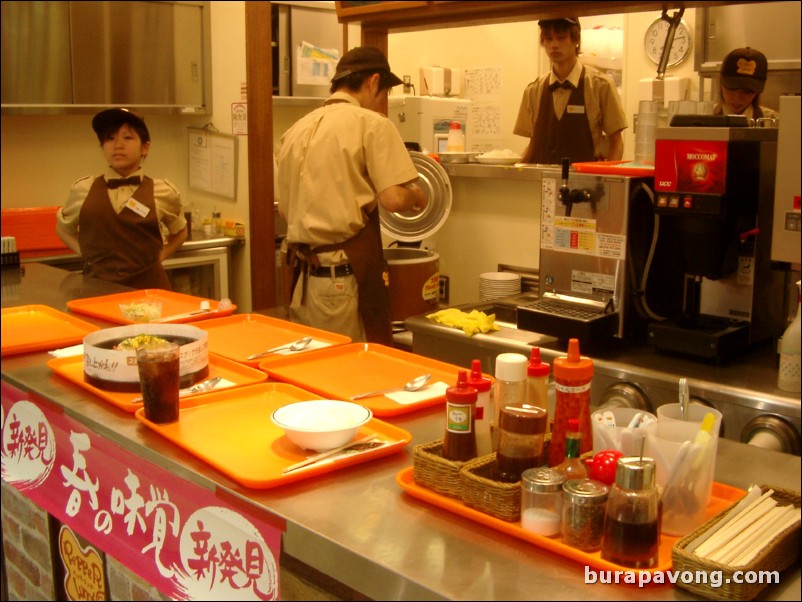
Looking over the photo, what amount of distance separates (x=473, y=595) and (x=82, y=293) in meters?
2.45

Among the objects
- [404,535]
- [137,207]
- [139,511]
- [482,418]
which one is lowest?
[139,511]

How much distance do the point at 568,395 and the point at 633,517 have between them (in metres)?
0.31

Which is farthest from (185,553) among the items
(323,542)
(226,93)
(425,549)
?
(226,93)

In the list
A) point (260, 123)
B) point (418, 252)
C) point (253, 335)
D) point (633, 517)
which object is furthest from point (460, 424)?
point (260, 123)

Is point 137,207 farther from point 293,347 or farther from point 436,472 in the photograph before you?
point 436,472

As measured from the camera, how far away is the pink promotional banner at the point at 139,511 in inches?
58.4

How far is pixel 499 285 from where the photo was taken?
345 cm

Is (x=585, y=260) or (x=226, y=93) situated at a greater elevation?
(x=226, y=93)

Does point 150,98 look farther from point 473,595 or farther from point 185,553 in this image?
point 473,595

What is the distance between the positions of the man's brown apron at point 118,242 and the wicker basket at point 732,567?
10.1ft

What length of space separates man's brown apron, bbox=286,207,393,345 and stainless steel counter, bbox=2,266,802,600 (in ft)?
5.01

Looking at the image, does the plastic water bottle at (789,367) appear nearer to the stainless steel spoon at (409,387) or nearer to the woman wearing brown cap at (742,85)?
the stainless steel spoon at (409,387)

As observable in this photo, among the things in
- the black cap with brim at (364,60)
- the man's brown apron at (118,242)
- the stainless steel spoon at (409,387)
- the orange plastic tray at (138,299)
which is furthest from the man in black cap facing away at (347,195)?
the stainless steel spoon at (409,387)

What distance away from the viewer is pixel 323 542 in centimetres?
130
